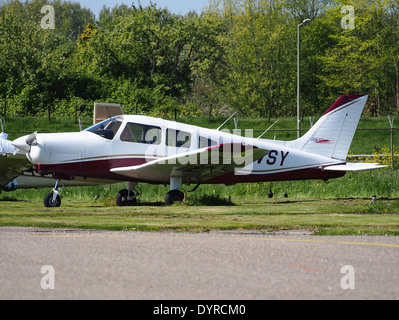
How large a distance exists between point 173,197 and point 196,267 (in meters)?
11.1

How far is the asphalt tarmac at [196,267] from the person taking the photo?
19.4ft

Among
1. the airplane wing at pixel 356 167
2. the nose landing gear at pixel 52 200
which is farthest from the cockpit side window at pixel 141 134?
the airplane wing at pixel 356 167

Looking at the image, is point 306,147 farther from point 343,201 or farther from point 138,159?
point 138,159

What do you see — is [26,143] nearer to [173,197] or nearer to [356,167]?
[173,197]

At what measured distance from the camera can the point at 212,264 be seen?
24.1 feet

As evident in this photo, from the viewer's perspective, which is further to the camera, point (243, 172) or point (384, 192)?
point (384, 192)

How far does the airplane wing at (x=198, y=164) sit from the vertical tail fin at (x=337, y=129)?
2.33 meters

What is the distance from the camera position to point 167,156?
60.1ft

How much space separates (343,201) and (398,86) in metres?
38.5

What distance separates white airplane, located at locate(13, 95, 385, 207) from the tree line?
29.1 metres

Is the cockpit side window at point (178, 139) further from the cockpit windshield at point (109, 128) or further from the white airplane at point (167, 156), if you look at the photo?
the cockpit windshield at point (109, 128)

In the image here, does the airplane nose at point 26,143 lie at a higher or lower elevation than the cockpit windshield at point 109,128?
lower

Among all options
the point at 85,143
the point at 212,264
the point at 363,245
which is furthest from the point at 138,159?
the point at 212,264

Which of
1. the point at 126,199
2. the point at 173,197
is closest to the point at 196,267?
the point at 173,197
